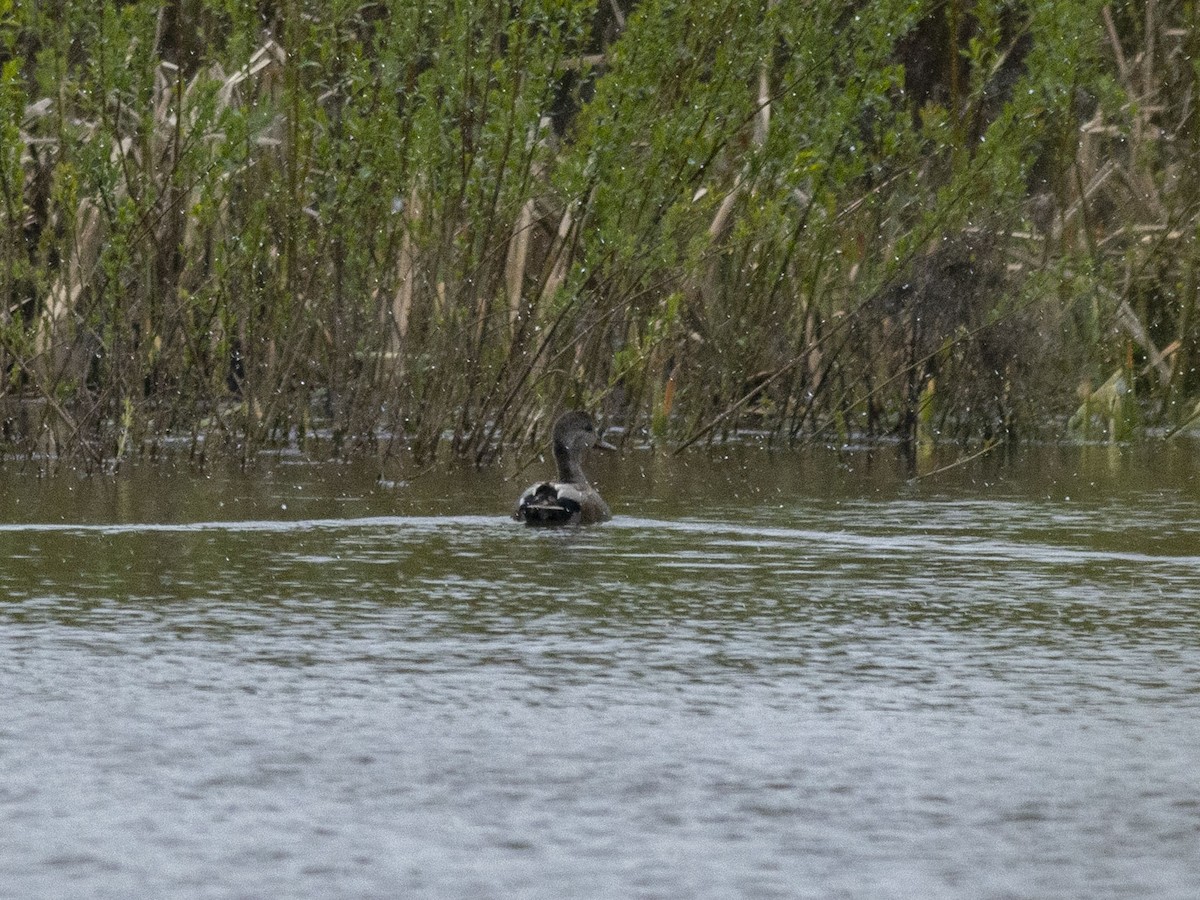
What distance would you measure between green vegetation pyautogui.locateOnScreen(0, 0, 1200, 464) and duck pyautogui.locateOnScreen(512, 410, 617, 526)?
1.35 m

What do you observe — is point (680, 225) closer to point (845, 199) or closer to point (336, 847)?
point (845, 199)

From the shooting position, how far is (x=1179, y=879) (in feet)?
13.5

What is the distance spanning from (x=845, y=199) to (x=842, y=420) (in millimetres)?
1337

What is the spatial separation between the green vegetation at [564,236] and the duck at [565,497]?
1352mm

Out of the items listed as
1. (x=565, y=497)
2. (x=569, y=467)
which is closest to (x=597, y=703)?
(x=565, y=497)

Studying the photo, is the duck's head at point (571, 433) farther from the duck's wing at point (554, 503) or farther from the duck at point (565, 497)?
the duck's wing at point (554, 503)

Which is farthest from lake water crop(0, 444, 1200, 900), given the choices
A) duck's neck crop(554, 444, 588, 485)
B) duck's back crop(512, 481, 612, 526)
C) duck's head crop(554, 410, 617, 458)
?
duck's head crop(554, 410, 617, 458)

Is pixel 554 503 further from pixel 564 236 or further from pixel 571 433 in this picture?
pixel 564 236

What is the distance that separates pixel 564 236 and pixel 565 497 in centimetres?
349

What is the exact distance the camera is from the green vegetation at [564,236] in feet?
37.6

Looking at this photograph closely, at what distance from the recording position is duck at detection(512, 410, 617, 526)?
9492mm

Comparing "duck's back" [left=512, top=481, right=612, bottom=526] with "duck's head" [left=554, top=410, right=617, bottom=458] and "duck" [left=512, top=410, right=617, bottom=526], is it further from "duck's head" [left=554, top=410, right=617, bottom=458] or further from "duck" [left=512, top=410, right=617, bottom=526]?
"duck's head" [left=554, top=410, right=617, bottom=458]

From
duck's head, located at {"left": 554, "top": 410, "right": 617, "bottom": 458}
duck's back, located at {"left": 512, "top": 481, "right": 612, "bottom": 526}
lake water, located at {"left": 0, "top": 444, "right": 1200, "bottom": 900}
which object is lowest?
lake water, located at {"left": 0, "top": 444, "right": 1200, "bottom": 900}

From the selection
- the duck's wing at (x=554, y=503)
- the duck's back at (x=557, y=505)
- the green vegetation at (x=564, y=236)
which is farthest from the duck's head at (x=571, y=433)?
the green vegetation at (x=564, y=236)
